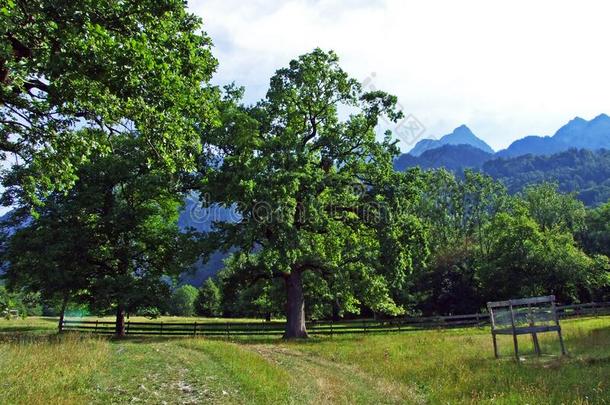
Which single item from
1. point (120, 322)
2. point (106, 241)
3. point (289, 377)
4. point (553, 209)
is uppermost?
point (553, 209)

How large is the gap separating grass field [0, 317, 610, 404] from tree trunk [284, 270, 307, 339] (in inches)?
429

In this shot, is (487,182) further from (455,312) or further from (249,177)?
(249,177)

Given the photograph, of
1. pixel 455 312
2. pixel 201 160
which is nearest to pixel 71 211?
pixel 201 160

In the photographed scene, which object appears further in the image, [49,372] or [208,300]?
[208,300]

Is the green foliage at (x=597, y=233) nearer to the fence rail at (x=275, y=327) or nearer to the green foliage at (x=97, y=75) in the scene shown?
the fence rail at (x=275, y=327)

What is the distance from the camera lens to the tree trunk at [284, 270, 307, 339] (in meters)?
28.7

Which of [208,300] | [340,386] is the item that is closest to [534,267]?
[340,386]

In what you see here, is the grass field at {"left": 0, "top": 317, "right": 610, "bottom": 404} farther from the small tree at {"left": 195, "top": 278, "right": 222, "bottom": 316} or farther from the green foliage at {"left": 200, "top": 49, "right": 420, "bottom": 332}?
the small tree at {"left": 195, "top": 278, "right": 222, "bottom": 316}

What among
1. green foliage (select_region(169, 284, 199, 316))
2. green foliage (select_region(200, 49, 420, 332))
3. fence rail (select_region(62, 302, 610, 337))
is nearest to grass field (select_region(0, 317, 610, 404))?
green foliage (select_region(200, 49, 420, 332))

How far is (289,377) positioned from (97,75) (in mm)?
9385

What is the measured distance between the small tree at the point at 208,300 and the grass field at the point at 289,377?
83476 mm

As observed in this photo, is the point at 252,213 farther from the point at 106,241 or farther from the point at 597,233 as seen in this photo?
the point at 597,233

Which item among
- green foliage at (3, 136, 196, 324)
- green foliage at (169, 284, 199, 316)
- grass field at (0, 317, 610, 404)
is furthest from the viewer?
green foliage at (169, 284, 199, 316)

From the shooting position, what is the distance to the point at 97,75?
10.6 meters
